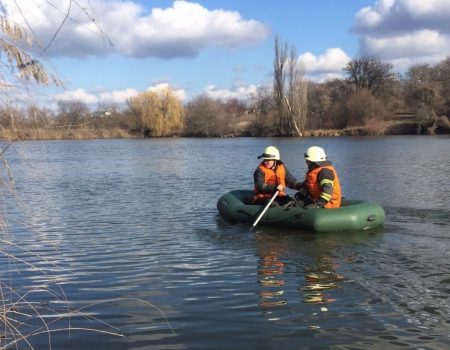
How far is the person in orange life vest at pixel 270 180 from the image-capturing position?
10.1m

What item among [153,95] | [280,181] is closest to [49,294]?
[280,181]

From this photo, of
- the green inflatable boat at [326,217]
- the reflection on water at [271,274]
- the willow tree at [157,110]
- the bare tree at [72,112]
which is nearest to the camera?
the bare tree at [72,112]

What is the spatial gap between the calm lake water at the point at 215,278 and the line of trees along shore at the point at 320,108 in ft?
139

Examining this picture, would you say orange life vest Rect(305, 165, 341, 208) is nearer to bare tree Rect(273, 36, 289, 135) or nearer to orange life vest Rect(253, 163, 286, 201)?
orange life vest Rect(253, 163, 286, 201)

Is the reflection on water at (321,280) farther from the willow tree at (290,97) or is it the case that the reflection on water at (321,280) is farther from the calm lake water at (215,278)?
the willow tree at (290,97)

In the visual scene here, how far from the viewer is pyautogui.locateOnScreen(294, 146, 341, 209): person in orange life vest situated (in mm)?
8969

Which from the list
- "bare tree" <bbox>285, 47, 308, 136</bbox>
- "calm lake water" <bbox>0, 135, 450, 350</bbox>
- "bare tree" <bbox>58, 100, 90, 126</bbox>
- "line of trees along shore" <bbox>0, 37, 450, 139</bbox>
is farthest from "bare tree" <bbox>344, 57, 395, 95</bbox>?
"bare tree" <bbox>58, 100, 90, 126</bbox>

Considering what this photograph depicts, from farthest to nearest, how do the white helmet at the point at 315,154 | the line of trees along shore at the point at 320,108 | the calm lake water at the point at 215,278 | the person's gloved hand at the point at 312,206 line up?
the line of trees along shore at the point at 320,108 < the person's gloved hand at the point at 312,206 < the white helmet at the point at 315,154 < the calm lake water at the point at 215,278

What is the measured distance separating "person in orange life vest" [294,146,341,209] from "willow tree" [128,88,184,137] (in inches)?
2154

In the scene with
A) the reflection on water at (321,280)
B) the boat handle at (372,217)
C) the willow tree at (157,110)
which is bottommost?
the reflection on water at (321,280)

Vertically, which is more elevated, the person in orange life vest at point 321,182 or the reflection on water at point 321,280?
the person in orange life vest at point 321,182

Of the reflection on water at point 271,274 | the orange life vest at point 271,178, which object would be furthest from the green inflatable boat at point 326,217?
the reflection on water at point 271,274

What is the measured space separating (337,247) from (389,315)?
2867 mm

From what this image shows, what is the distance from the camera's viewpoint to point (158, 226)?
10.4 m
